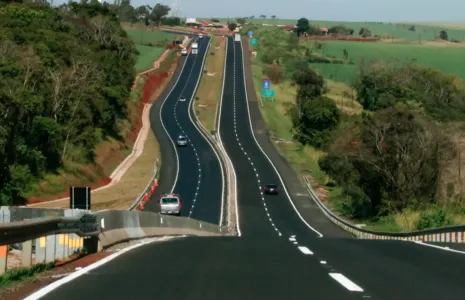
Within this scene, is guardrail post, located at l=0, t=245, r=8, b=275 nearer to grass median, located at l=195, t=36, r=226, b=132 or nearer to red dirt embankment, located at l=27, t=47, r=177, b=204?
red dirt embankment, located at l=27, t=47, r=177, b=204

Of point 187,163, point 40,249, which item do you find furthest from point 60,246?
point 187,163

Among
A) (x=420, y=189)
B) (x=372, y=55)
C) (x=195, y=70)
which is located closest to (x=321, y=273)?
(x=420, y=189)

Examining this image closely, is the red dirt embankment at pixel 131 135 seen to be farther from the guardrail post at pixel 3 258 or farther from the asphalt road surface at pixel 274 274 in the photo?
the guardrail post at pixel 3 258

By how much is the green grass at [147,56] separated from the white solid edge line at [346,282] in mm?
133136

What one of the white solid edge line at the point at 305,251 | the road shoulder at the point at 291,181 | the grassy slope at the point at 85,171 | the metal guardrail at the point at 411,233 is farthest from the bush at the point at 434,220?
the grassy slope at the point at 85,171

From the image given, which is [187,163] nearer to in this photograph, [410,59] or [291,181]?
[291,181]

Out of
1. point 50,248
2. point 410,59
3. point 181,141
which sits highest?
point 410,59

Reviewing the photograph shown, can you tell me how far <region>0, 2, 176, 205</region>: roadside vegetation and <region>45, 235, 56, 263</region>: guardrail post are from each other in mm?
41798

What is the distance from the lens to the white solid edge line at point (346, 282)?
11.0 meters

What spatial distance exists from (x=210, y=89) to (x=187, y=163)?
54.5m

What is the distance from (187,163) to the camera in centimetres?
8756

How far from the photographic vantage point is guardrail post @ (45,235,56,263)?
52.7ft

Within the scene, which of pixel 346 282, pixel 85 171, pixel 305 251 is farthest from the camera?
pixel 85 171

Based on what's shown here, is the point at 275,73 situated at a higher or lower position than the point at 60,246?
higher
